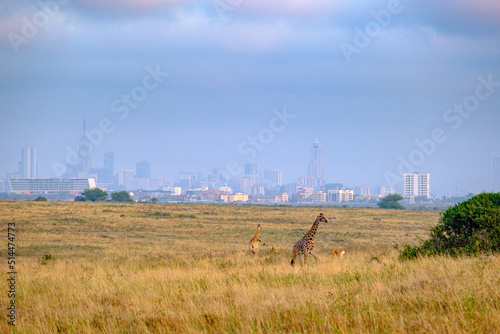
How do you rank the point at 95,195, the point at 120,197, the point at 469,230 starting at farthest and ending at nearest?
the point at 120,197, the point at 95,195, the point at 469,230

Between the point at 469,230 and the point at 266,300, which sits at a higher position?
the point at 469,230

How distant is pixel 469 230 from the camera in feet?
47.2

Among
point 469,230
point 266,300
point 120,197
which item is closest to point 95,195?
point 120,197

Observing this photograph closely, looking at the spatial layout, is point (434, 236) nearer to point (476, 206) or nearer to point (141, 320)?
point (476, 206)

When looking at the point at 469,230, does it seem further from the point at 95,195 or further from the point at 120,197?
the point at 120,197

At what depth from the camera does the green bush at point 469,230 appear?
1369 cm

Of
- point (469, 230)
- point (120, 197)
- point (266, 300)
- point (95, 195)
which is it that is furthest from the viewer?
point (120, 197)

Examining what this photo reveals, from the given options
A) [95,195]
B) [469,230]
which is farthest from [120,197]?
[469,230]

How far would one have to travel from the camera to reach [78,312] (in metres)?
9.57

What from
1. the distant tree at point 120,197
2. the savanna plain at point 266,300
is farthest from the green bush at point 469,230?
the distant tree at point 120,197

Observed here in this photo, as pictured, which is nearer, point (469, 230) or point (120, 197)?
point (469, 230)

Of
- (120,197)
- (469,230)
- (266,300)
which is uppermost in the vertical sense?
(469,230)

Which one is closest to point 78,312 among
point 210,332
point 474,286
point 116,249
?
point 210,332

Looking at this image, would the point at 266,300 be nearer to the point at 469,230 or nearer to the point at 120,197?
the point at 469,230
